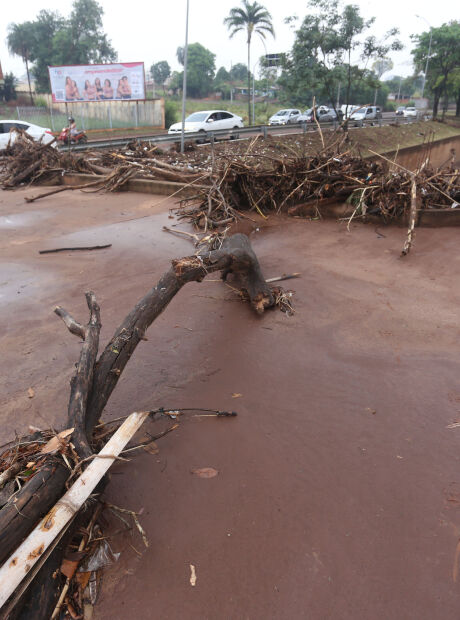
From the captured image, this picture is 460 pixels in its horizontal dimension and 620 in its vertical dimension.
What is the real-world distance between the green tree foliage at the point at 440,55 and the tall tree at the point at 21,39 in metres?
41.3

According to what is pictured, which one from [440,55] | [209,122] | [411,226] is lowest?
[411,226]

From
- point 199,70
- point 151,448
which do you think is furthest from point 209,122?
point 199,70

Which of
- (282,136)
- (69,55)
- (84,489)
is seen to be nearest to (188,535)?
(84,489)

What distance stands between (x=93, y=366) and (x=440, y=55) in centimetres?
4455

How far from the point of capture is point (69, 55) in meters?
48.2

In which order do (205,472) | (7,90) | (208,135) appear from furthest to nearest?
(7,90)
(208,135)
(205,472)

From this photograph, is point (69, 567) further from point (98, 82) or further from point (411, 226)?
point (98, 82)

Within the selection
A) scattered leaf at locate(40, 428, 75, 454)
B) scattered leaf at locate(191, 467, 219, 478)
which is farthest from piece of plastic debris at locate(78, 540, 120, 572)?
scattered leaf at locate(191, 467, 219, 478)

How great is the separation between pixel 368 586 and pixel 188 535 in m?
0.96

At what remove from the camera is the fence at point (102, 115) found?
91.6 feet

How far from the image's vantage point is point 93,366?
2891 mm

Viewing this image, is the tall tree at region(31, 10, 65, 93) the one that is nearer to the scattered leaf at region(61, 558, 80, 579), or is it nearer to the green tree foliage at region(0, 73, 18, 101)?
the green tree foliage at region(0, 73, 18, 101)

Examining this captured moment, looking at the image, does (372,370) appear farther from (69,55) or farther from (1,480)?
(69,55)

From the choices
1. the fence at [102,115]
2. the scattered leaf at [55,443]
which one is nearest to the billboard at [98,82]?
the fence at [102,115]
